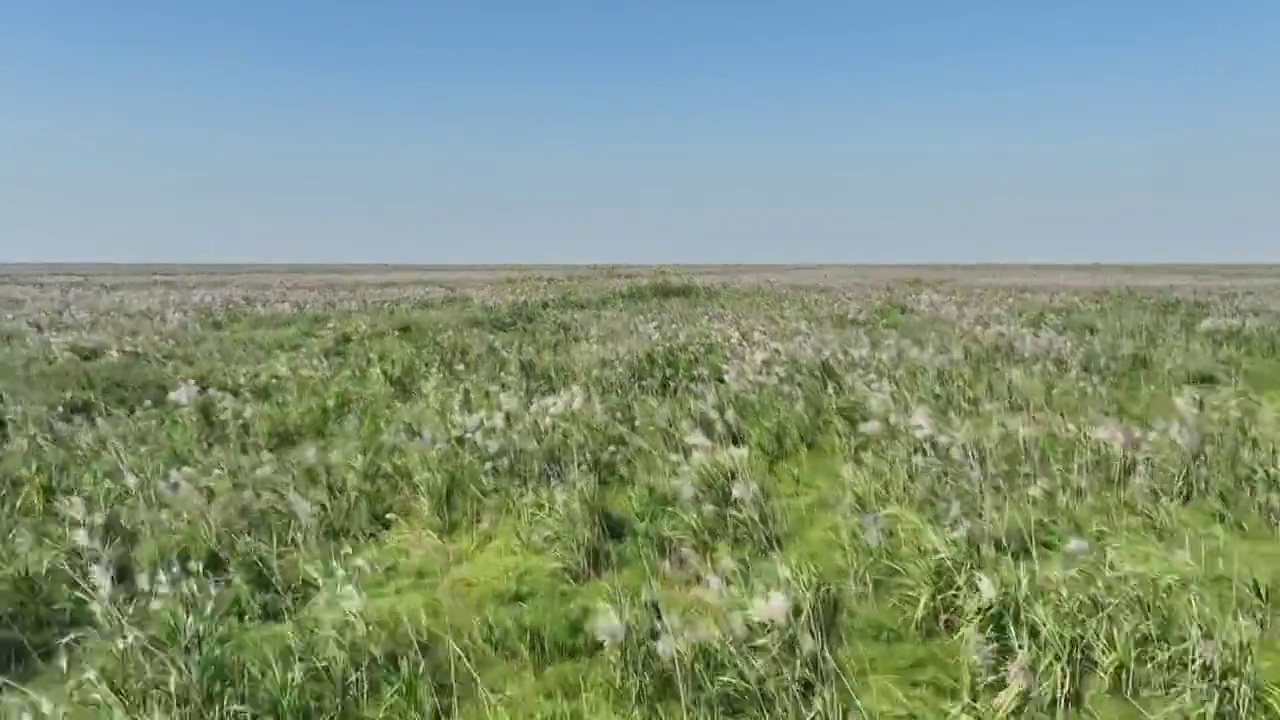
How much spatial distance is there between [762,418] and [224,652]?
5213 millimetres

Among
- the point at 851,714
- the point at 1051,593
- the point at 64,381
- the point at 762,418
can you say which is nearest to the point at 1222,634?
the point at 1051,593

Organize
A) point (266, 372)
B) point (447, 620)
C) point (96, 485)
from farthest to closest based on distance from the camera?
point (266, 372) → point (96, 485) → point (447, 620)

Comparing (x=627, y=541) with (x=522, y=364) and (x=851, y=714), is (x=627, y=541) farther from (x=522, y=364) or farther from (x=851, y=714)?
(x=522, y=364)

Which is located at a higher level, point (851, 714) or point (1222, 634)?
point (1222, 634)

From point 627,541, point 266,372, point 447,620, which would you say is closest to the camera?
point 447,620

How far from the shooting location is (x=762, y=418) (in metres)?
7.85

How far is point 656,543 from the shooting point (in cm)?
511

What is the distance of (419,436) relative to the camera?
7.43m

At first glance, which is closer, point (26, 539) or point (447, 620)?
point (447, 620)

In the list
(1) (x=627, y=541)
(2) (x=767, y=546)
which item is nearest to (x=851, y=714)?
(2) (x=767, y=546)

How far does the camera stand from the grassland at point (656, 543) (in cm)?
329

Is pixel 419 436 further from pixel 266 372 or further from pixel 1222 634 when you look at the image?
pixel 1222 634

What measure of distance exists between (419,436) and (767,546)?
3.77 m

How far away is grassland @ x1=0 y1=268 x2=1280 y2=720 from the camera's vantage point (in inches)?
130
